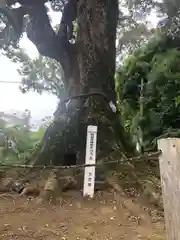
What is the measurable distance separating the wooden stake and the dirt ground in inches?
38.9

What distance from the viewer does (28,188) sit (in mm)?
3881

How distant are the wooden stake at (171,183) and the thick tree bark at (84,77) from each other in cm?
242

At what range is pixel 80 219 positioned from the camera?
3.09 m

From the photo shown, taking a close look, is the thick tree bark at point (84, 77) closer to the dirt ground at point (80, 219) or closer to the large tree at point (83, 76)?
the large tree at point (83, 76)

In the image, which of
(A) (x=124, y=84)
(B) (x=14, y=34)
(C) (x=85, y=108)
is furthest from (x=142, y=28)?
(C) (x=85, y=108)

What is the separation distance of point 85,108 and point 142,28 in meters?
6.49

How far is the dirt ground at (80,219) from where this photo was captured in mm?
2721

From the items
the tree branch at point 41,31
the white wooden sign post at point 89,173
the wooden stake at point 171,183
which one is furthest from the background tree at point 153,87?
the wooden stake at point 171,183

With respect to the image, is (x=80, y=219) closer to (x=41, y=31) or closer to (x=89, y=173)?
(x=89, y=173)

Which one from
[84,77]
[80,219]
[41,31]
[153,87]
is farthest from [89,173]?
[153,87]

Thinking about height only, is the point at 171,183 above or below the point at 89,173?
below

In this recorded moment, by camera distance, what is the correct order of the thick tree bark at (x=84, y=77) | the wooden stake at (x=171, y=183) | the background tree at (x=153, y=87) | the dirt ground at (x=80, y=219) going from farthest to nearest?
the background tree at (x=153, y=87) → the thick tree bark at (x=84, y=77) → the dirt ground at (x=80, y=219) → the wooden stake at (x=171, y=183)

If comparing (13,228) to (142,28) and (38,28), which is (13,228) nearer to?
(38,28)

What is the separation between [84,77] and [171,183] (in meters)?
3.27
